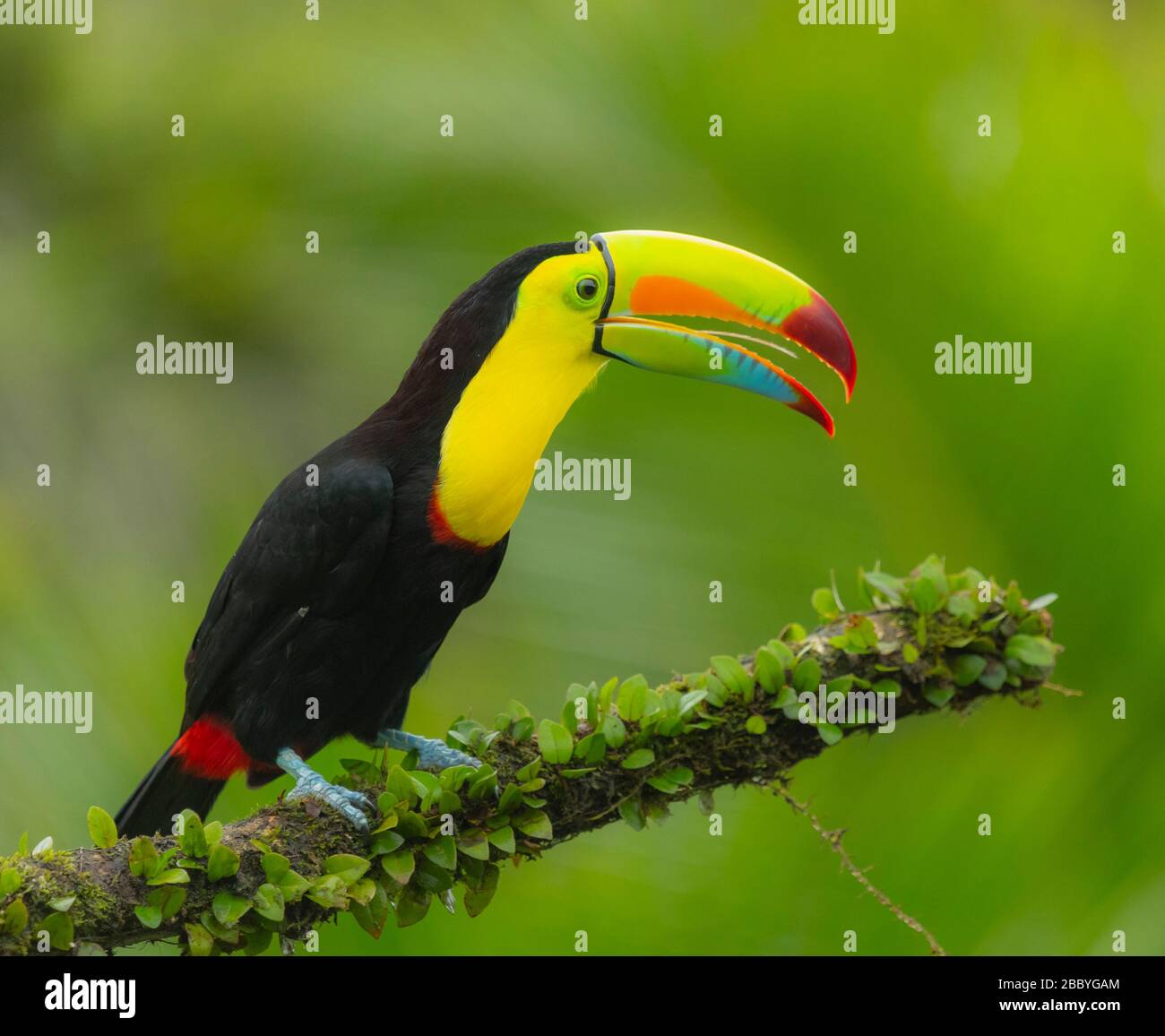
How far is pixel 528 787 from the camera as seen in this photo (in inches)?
96.4

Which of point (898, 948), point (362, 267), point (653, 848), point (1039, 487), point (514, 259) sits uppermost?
point (362, 267)

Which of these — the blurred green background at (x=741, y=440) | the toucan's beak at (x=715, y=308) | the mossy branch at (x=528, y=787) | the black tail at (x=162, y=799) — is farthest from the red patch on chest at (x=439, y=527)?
the black tail at (x=162, y=799)

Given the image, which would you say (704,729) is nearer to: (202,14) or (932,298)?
(932,298)

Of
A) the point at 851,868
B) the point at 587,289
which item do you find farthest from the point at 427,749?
the point at 587,289

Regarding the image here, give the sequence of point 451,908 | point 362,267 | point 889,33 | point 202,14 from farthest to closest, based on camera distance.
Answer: point 202,14 → point 362,267 → point 889,33 → point 451,908

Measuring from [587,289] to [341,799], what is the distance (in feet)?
3.90

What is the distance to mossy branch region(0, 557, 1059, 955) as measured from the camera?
2.12 metres

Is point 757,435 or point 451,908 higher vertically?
point 757,435

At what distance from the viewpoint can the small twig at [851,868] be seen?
2.58 m

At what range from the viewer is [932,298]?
10.2 feet

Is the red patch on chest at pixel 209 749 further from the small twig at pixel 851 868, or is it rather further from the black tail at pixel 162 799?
the small twig at pixel 851 868

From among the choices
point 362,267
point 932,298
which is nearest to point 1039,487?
point 932,298

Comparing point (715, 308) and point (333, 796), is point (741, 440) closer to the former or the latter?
point (715, 308)

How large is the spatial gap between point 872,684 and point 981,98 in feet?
5.09
